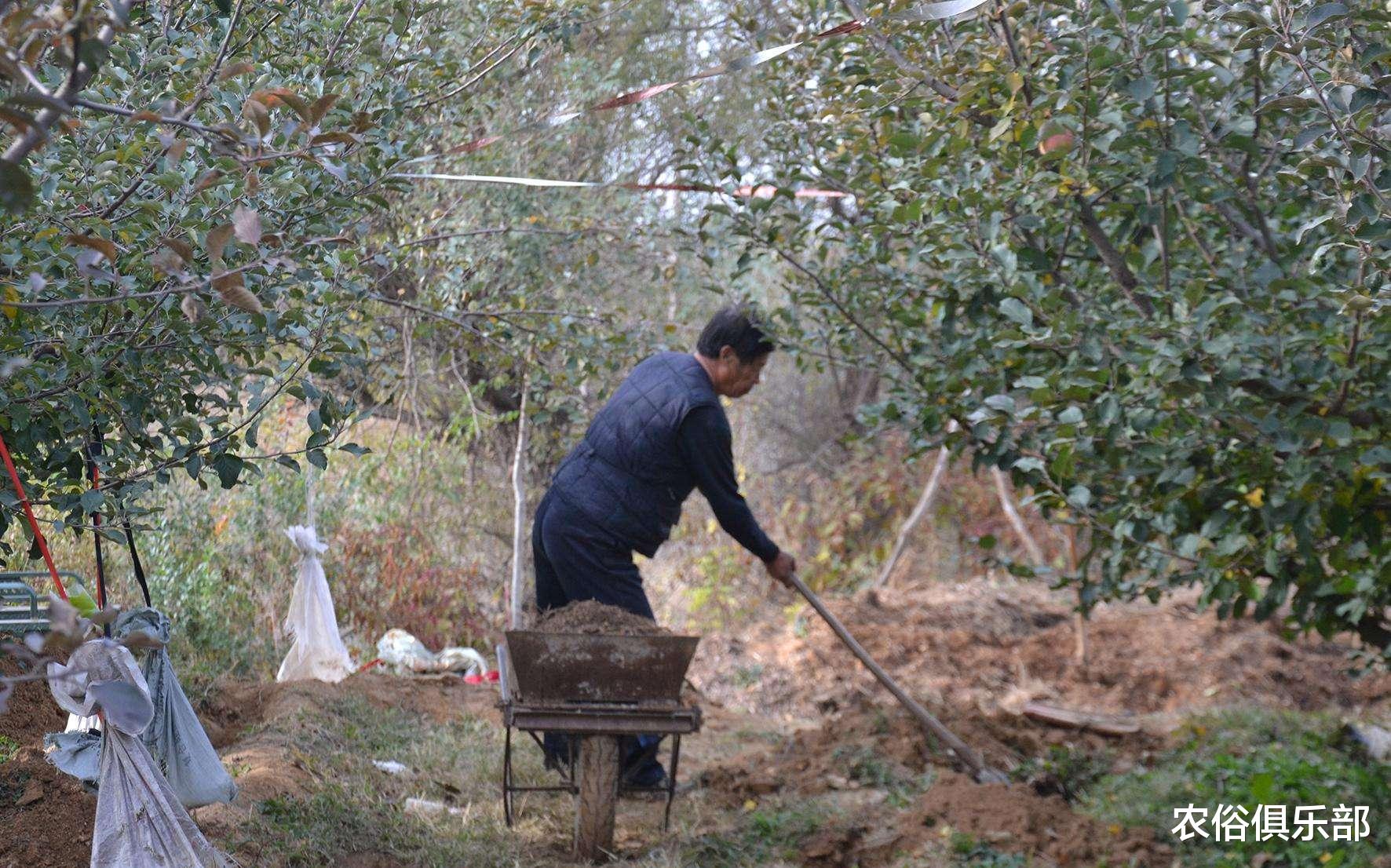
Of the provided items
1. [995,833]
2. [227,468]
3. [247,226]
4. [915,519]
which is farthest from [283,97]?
[915,519]

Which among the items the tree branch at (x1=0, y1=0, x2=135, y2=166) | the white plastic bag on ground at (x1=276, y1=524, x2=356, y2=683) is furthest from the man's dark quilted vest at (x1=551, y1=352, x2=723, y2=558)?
the tree branch at (x1=0, y1=0, x2=135, y2=166)

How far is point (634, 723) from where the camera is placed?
4031 millimetres

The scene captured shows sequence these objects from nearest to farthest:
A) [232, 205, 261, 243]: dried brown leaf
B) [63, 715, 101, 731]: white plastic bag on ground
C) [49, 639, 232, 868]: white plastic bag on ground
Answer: [232, 205, 261, 243]: dried brown leaf < [49, 639, 232, 868]: white plastic bag on ground < [63, 715, 101, 731]: white plastic bag on ground

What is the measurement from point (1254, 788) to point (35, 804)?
4259 millimetres

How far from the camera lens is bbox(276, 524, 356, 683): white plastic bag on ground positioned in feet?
20.5

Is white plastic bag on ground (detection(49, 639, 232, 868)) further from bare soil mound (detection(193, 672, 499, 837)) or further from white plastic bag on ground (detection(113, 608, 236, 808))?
bare soil mound (detection(193, 672, 499, 837))

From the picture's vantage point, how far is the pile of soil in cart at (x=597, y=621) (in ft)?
14.0

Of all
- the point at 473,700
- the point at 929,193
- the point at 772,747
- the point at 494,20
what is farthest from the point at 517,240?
the point at 929,193

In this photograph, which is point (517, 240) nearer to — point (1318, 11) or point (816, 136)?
point (816, 136)

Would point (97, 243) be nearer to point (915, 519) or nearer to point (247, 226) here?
point (247, 226)

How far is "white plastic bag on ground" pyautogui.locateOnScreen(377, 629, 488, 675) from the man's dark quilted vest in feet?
8.88

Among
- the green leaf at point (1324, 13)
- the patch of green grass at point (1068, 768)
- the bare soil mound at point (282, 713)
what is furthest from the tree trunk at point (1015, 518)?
the green leaf at point (1324, 13)

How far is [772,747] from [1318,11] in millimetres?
4744

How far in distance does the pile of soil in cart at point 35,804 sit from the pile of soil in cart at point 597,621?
1505 millimetres
